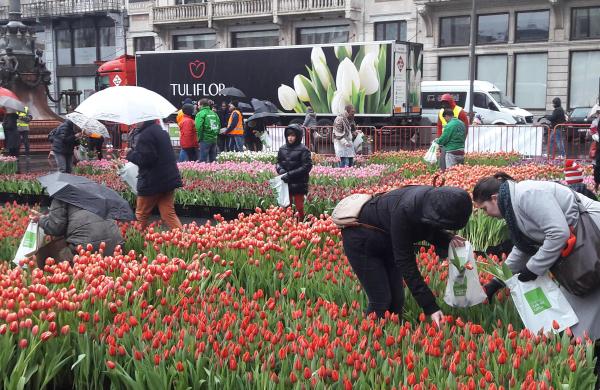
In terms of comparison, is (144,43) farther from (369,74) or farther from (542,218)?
(542,218)

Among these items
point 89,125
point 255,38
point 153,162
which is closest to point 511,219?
point 153,162

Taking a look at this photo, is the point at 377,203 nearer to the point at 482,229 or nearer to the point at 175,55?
the point at 482,229

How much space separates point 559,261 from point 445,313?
33.6 inches

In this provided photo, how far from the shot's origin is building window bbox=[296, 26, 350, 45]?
40188 mm

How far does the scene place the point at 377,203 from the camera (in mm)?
4898

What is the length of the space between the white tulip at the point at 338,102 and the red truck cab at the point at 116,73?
8.85 m

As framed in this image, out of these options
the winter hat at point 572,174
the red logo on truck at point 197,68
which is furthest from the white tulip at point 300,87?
the winter hat at point 572,174

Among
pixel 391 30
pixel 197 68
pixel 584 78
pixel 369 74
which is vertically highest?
pixel 391 30

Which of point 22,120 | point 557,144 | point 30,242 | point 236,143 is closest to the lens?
point 30,242

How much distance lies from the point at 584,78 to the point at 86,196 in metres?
31.8

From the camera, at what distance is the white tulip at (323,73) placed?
28516mm

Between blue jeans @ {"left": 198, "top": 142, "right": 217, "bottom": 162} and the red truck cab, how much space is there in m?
14.8

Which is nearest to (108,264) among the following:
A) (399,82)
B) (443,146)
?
(443,146)

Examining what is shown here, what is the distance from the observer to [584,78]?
34219 millimetres
